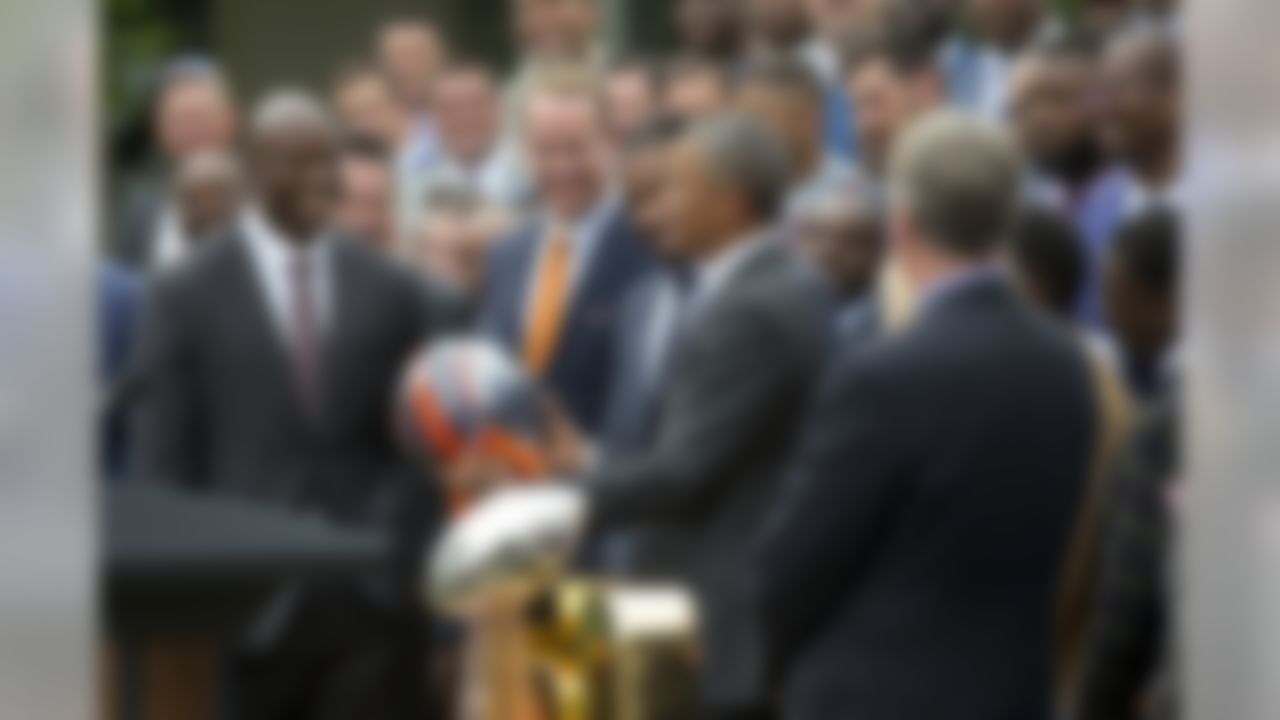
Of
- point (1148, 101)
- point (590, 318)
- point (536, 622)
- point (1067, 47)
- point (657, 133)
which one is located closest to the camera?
point (536, 622)

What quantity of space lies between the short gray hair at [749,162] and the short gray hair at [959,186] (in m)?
1.31

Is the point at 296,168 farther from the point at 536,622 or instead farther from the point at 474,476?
the point at 536,622

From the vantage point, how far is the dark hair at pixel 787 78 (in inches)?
314

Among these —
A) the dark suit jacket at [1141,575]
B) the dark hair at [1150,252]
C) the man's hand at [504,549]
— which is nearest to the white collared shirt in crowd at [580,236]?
the man's hand at [504,549]

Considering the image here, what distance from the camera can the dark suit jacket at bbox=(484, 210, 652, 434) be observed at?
7609mm

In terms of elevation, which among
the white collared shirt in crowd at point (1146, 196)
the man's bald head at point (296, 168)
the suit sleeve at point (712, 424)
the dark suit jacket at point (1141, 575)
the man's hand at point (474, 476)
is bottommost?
the dark suit jacket at point (1141, 575)

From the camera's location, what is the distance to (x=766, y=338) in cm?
626

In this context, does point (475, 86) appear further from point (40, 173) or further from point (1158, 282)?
point (40, 173)

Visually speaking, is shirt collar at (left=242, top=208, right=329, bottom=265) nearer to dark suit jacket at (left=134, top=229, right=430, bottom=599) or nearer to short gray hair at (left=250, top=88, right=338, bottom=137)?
dark suit jacket at (left=134, top=229, right=430, bottom=599)

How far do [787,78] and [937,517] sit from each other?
339 centimetres

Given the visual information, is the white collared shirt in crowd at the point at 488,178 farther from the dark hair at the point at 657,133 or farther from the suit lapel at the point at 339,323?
the dark hair at the point at 657,133

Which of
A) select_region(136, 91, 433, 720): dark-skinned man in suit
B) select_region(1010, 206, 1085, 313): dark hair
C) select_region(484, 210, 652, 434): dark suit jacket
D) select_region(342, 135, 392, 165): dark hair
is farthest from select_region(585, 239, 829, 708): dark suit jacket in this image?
select_region(342, 135, 392, 165): dark hair

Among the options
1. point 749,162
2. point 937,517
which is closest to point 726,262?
point 749,162

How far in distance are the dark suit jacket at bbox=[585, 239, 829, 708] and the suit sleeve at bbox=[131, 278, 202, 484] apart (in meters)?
1.68
